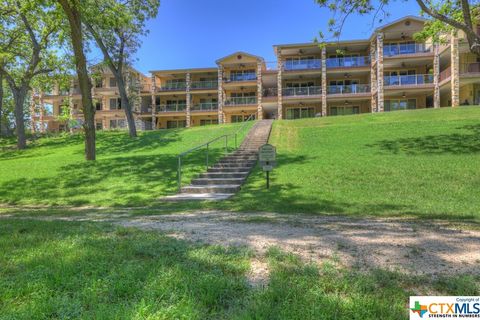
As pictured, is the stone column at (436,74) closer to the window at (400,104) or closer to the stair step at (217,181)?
the window at (400,104)

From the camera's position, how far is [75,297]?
3.14 meters

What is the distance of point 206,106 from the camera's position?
46094mm

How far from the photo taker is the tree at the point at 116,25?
57.3 feet

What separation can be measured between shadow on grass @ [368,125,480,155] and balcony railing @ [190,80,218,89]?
32.1 meters

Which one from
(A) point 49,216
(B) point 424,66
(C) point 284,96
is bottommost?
(A) point 49,216

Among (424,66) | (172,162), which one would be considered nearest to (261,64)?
(424,66)

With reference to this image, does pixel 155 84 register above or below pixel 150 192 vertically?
above

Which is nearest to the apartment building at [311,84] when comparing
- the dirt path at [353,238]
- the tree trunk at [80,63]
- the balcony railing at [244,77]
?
the balcony railing at [244,77]

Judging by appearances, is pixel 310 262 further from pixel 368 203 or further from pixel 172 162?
pixel 172 162

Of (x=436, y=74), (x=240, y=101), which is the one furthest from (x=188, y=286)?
(x=240, y=101)

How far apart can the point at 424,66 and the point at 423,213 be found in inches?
1423

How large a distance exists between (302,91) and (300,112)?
308cm

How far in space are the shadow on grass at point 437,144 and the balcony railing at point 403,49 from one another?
2223cm

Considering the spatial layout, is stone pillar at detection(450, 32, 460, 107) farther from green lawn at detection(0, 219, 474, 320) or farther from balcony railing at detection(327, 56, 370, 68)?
green lawn at detection(0, 219, 474, 320)
